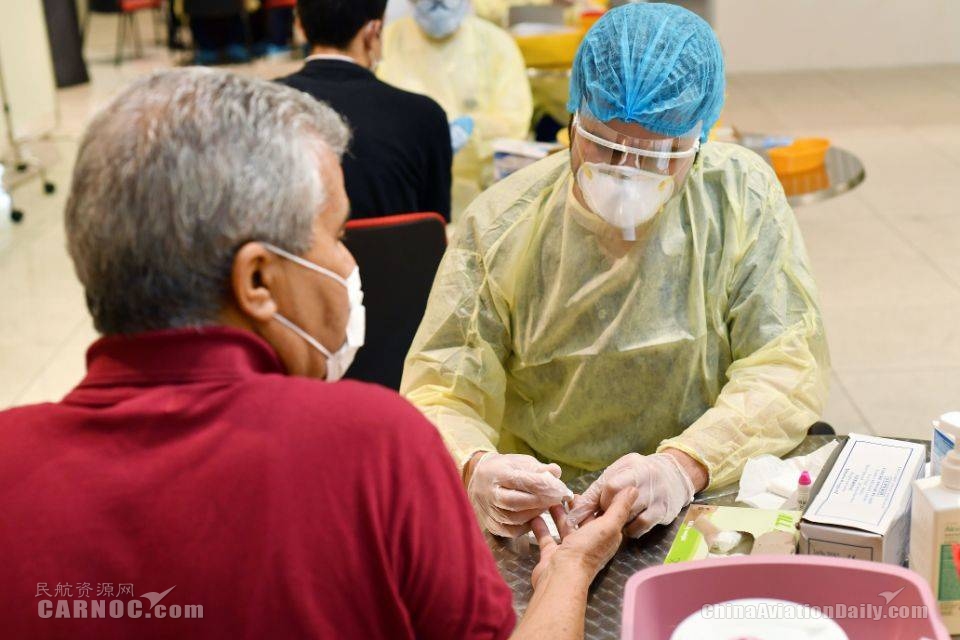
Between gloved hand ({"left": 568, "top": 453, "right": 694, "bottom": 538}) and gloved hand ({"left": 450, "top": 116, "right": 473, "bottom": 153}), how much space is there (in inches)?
92.0

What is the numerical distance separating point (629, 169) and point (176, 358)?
92 cm

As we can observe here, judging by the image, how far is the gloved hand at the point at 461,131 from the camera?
3.73 meters

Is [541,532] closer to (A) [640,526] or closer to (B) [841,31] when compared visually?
(A) [640,526]

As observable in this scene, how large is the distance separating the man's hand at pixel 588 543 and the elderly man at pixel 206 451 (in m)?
0.36

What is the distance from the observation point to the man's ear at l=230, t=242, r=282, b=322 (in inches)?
36.6

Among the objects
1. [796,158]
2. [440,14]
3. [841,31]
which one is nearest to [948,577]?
[796,158]

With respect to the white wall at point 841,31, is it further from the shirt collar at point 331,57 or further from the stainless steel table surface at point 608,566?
the stainless steel table surface at point 608,566

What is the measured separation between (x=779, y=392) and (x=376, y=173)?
4.48 feet

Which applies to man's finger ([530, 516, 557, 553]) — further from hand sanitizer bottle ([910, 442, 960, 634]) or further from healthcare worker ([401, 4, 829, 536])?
hand sanitizer bottle ([910, 442, 960, 634])

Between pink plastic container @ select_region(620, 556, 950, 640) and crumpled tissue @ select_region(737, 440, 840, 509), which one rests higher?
pink plastic container @ select_region(620, 556, 950, 640)

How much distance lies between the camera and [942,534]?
1.13 m

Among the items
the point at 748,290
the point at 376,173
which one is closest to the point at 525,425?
the point at 748,290

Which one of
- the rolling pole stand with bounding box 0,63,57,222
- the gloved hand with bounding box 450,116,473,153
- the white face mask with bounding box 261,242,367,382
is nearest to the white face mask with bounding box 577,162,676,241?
the white face mask with bounding box 261,242,367,382

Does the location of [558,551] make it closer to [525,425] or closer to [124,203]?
[525,425]
